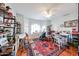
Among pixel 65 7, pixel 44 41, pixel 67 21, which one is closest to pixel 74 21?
pixel 67 21

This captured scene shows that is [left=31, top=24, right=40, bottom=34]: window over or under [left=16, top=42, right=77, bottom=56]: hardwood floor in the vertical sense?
over

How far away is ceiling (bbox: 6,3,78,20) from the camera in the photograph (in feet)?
6.35

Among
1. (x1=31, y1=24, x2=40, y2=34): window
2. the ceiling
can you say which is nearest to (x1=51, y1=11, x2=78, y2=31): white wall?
the ceiling

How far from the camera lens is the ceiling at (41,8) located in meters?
1.94

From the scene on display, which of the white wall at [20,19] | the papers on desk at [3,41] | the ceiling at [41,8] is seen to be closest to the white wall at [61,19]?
the ceiling at [41,8]

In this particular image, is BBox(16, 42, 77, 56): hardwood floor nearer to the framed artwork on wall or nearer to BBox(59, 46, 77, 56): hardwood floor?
BBox(59, 46, 77, 56): hardwood floor

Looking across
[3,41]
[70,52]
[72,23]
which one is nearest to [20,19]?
[3,41]

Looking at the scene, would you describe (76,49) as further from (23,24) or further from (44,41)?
(23,24)

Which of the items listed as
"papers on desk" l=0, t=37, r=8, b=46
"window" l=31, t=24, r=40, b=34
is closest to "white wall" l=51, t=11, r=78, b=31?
"window" l=31, t=24, r=40, b=34

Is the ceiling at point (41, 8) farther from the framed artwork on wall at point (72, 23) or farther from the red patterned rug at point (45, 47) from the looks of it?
the red patterned rug at point (45, 47)

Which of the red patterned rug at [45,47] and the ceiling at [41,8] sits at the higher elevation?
the ceiling at [41,8]

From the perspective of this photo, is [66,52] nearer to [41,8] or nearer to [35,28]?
[35,28]

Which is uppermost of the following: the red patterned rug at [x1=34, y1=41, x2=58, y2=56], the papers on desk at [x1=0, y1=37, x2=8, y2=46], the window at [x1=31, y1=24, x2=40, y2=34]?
the window at [x1=31, y1=24, x2=40, y2=34]

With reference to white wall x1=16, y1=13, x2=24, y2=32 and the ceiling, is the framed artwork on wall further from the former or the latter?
white wall x1=16, y1=13, x2=24, y2=32
